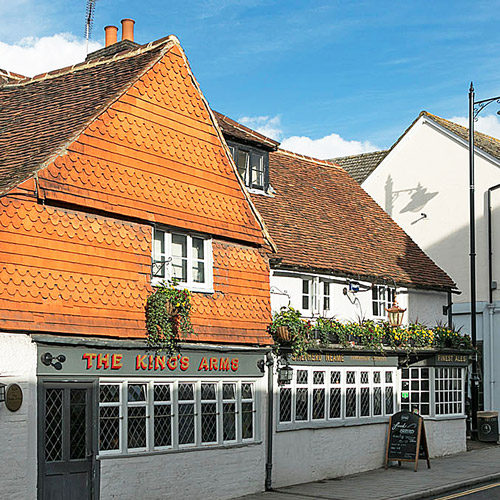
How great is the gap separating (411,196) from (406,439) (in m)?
Result: 13.3

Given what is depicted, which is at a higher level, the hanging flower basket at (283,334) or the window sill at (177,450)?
the hanging flower basket at (283,334)

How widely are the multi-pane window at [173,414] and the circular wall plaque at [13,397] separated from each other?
5.87 ft

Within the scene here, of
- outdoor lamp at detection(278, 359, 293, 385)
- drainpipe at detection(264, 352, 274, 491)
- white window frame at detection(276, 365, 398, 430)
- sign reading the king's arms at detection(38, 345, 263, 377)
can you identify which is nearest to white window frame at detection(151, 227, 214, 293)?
sign reading the king's arms at detection(38, 345, 263, 377)

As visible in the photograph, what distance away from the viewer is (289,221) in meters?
22.5

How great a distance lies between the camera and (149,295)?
16000 millimetres

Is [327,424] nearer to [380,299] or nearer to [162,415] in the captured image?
[380,299]

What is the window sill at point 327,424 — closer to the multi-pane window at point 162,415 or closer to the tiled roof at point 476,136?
the multi-pane window at point 162,415

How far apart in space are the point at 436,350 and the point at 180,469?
31.0ft

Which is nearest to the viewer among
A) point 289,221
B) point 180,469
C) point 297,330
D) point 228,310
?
point 180,469

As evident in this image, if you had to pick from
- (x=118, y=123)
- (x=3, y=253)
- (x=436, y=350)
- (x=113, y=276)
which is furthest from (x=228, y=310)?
(x=436, y=350)

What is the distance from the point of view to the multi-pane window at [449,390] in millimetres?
24094

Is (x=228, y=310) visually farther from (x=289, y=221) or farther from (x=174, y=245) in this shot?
(x=289, y=221)

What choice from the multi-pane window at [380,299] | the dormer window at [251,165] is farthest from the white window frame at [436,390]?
the dormer window at [251,165]

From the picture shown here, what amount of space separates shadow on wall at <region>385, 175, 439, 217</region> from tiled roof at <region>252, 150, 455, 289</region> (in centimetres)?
504
